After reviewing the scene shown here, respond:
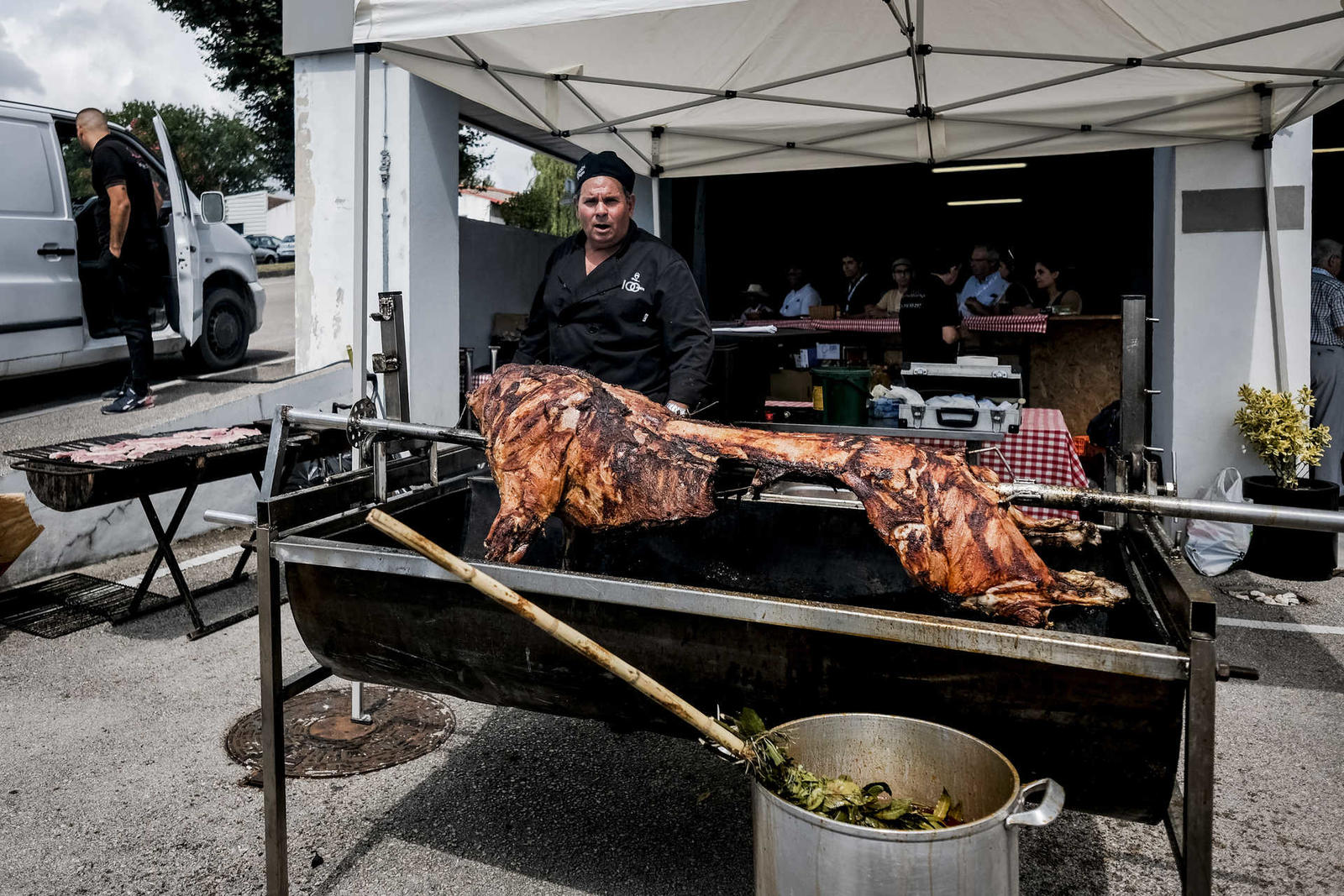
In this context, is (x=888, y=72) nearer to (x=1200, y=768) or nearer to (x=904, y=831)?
(x=1200, y=768)

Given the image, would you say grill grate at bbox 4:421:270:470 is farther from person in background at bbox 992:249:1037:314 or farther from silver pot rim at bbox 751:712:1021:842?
person in background at bbox 992:249:1037:314

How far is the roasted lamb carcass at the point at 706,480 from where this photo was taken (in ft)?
7.15

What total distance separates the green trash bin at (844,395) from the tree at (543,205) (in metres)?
19.5

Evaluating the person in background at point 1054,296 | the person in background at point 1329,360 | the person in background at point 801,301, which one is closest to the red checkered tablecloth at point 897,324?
the person in background at point 1054,296

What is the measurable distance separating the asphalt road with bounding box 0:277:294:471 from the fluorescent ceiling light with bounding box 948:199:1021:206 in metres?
10.7

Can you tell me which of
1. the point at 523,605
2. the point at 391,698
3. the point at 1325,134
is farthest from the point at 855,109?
the point at 1325,134

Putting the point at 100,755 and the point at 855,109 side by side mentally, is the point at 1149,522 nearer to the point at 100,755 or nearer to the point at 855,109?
the point at 100,755

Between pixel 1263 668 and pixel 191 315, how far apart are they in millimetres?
7157

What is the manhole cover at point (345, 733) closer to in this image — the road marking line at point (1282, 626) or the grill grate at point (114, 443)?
the grill grate at point (114, 443)

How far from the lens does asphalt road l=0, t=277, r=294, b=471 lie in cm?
600

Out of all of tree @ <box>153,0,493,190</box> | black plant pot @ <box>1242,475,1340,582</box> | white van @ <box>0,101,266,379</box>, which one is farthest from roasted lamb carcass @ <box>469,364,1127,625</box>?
tree @ <box>153,0,493,190</box>

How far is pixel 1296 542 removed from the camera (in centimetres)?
539

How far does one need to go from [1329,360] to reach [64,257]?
9125mm

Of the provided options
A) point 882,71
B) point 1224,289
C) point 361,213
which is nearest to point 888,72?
point 882,71
